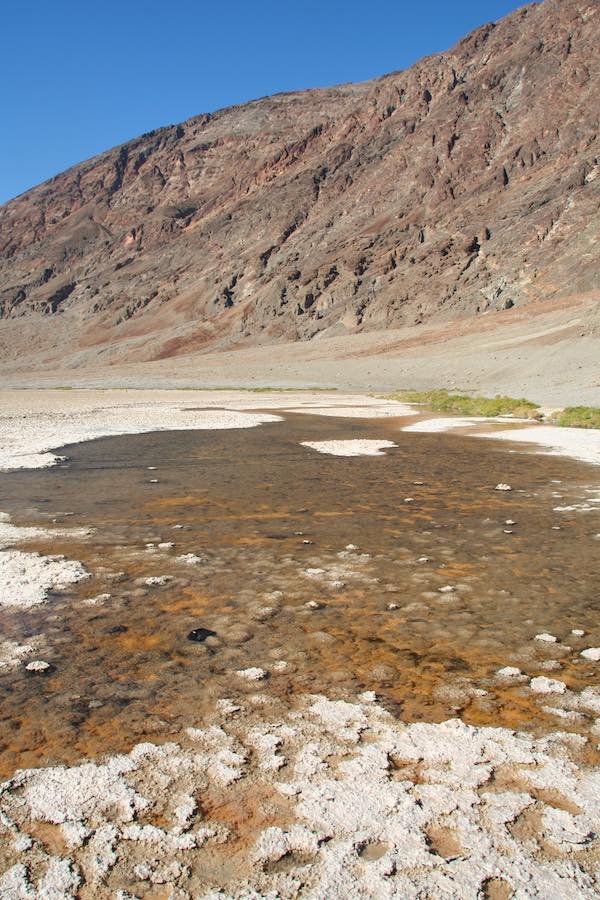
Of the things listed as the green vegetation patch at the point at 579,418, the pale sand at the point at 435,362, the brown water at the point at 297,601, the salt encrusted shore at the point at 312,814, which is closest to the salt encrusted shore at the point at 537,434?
the green vegetation patch at the point at 579,418

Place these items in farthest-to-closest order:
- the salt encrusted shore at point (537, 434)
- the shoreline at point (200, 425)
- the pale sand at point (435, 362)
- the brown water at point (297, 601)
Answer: the pale sand at point (435, 362)
the shoreline at point (200, 425)
the salt encrusted shore at point (537, 434)
the brown water at point (297, 601)

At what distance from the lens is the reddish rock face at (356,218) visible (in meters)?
76.8

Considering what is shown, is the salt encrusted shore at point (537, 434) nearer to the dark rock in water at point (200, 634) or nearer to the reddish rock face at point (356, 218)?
the dark rock in water at point (200, 634)

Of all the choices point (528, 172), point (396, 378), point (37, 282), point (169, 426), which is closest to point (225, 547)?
point (169, 426)

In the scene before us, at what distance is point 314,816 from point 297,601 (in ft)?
9.20

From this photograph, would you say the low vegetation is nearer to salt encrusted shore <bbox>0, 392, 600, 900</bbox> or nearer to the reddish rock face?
salt encrusted shore <bbox>0, 392, 600, 900</bbox>

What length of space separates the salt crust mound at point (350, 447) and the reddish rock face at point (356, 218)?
55259 mm

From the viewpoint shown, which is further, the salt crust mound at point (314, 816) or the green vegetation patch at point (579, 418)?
the green vegetation patch at point (579, 418)

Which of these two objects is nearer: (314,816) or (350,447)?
(314,816)

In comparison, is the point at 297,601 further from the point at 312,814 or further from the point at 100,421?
the point at 100,421

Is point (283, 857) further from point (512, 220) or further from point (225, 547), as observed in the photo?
point (512, 220)

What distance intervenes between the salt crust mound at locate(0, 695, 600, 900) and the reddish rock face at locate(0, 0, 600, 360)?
68.2 meters

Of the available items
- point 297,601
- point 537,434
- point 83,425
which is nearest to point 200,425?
point 83,425

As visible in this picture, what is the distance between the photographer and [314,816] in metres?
3.07
